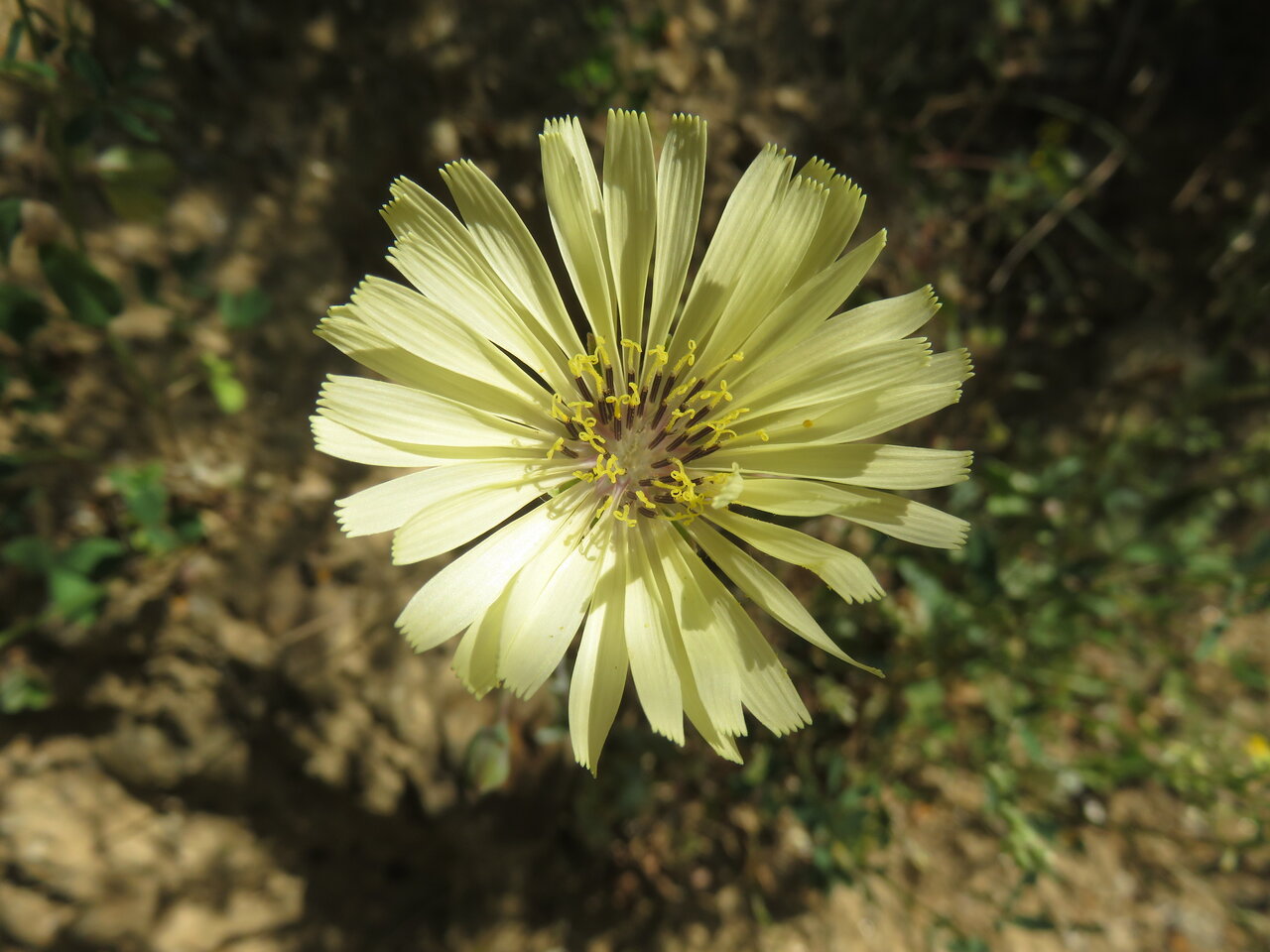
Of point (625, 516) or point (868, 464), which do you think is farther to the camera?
point (625, 516)

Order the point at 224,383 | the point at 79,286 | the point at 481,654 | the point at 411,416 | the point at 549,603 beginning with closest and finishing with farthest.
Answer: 1. the point at 481,654
2. the point at 411,416
3. the point at 549,603
4. the point at 79,286
5. the point at 224,383

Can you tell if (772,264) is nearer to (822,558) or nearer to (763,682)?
(822,558)

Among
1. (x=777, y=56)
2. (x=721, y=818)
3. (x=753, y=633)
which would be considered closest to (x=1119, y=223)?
(x=777, y=56)

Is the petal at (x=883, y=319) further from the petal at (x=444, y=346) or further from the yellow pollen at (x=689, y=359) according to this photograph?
the petal at (x=444, y=346)

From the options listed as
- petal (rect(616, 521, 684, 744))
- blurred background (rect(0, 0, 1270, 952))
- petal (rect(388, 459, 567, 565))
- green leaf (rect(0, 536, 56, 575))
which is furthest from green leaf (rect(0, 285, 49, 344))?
petal (rect(616, 521, 684, 744))

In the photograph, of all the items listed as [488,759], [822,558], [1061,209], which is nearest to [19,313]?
[488,759]

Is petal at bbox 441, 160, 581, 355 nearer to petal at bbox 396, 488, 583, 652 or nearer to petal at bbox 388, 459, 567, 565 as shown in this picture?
petal at bbox 388, 459, 567, 565

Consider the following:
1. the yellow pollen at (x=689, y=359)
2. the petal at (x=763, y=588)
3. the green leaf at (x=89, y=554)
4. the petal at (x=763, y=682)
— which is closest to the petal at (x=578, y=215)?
the yellow pollen at (x=689, y=359)
